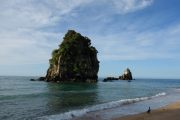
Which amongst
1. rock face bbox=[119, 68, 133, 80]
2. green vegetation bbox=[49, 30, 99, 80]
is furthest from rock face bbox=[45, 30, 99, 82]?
rock face bbox=[119, 68, 133, 80]

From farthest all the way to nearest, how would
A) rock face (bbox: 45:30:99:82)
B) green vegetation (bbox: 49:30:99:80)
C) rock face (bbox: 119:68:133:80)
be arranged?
rock face (bbox: 119:68:133:80) < green vegetation (bbox: 49:30:99:80) < rock face (bbox: 45:30:99:82)

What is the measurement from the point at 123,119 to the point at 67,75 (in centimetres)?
8134

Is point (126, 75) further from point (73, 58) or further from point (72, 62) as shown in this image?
point (72, 62)

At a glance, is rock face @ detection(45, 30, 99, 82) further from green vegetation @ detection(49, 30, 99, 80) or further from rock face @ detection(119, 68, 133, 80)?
rock face @ detection(119, 68, 133, 80)

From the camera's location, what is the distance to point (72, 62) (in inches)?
4163

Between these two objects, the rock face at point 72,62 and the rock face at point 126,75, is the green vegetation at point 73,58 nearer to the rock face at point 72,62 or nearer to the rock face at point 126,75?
→ the rock face at point 72,62

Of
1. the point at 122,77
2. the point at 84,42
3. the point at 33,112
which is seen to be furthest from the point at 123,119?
the point at 122,77

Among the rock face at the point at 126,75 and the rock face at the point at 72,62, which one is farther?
the rock face at the point at 126,75

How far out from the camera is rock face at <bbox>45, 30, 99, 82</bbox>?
103500 mm

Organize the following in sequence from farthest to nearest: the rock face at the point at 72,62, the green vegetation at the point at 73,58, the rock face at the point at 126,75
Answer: the rock face at the point at 126,75, the green vegetation at the point at 73,58, the rock face at the point at 72,62

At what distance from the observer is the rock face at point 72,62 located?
340 ft

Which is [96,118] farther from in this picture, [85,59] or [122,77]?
[122,77]

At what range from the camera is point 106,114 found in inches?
1040

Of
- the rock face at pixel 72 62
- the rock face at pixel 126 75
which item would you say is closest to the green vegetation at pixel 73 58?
the rock face at pixel 72 62
